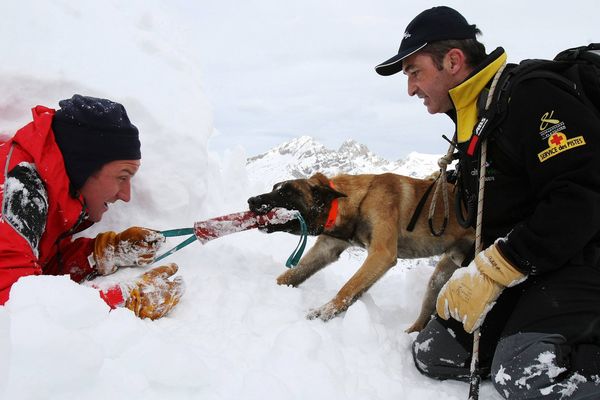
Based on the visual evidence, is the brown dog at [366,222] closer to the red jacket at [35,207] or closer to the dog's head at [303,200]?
the dog's head at [303,200]

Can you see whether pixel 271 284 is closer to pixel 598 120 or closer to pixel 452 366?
pixel 452 366

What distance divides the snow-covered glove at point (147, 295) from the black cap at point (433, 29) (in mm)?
2086

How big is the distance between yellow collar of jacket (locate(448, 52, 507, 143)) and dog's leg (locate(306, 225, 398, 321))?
1.32 metres

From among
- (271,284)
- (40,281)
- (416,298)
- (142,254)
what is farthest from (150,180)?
(416,298)

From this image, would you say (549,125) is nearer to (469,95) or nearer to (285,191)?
(469,95)

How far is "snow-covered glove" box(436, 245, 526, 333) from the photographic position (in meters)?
2.29

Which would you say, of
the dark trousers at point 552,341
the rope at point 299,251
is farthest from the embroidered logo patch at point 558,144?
the rope at point 299,251

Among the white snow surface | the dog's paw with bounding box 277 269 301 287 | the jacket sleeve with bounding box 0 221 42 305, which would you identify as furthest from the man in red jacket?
the dog's paw with bounding box 277 269 301 287

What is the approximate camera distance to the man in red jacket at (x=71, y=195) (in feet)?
7.80

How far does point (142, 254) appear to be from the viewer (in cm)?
342

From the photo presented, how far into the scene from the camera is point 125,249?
11.1 ft

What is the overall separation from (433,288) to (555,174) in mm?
1987

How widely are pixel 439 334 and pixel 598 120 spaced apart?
5.00ft

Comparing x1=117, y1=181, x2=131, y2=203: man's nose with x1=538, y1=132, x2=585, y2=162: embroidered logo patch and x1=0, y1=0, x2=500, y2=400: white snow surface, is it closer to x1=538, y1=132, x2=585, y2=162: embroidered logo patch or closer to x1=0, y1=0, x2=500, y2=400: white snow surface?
x1=0, y1=0, x2=500, y2=400: white snow surface
